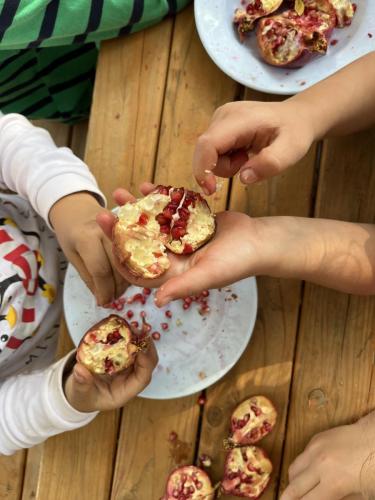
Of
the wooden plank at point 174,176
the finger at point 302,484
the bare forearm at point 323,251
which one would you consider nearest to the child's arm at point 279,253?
the bare forearm at point 323,251

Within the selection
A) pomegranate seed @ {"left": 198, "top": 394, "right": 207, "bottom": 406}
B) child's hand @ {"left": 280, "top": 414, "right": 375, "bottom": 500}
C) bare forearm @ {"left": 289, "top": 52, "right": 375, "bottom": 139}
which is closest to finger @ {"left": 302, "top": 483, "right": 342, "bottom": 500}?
child's hand @ {"left": 280, "top": 414, "right": 375, "bottom": 500}

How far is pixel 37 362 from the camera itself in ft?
3.69

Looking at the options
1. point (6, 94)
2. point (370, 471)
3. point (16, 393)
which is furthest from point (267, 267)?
point (6, 94)

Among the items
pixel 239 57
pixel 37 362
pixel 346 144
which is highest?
pixel 239 57

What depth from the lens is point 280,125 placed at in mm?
777

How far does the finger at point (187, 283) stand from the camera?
67cm

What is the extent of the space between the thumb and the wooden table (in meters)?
0.21

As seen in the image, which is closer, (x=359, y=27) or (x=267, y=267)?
(x=267, y=267)

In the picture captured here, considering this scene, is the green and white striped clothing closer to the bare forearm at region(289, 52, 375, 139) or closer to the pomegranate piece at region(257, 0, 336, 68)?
the pomegranate piece at region(257, 0, 336, 68)

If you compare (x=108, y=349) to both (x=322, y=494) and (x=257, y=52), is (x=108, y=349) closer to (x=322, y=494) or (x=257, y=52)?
(x=322, y=494)

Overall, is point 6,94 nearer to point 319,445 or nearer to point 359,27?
point 359,27

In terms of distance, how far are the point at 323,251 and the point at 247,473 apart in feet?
1.30

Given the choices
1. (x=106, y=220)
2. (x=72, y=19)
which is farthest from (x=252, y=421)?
(x=72, y=19)

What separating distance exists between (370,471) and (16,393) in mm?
629
